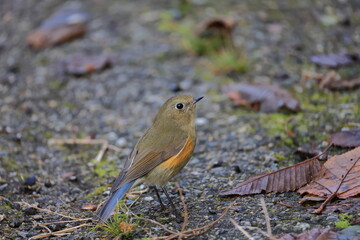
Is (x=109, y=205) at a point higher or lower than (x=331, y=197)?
higher

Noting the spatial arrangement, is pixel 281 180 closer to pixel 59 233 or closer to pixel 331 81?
pixel 59 233

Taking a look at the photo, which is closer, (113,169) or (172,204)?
(172,204)

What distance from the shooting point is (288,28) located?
6855mm

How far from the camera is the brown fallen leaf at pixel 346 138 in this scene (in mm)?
4145

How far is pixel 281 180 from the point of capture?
3.78 meters

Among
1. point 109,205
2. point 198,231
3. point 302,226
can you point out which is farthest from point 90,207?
point 302,226

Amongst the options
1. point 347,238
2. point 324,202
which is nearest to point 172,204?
point 324,202

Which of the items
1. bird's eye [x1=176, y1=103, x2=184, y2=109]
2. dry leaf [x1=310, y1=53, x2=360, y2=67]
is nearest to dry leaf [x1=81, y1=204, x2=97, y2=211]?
bird's eye [x1=176, y1=103, x2=184, y2=109]

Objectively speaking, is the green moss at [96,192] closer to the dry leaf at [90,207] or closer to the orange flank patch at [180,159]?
the dry leaf at [90,207]

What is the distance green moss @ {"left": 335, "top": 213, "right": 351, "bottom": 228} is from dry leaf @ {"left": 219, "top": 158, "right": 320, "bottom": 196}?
0.52 meters

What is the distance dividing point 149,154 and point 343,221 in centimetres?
156

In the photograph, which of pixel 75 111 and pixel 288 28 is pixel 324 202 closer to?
pixel 75 111

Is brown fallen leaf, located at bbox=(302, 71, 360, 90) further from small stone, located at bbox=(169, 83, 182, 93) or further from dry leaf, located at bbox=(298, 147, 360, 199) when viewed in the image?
dry leaf, located at bbox=(298, 147, 360, 199)

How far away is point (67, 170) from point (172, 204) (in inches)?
57.4
